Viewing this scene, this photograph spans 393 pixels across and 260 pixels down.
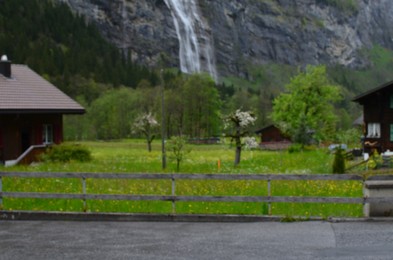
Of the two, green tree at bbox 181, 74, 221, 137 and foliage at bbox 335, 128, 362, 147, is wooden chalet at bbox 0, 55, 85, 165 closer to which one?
foliage at bbox 335, 128, 362, 147

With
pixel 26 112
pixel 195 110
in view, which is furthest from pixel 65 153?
pixel 195 110

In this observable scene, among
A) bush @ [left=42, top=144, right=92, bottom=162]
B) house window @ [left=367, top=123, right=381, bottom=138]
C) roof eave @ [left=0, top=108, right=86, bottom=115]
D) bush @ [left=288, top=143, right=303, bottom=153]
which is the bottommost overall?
bush @ [left=288, top=143, right=303, bottom=153]

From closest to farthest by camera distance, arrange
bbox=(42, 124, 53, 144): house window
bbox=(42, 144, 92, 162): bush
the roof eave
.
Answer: the roof eave < bbox=(42, 144, 92, 162): bush < bbox=(42, 124, 53, 144): house window

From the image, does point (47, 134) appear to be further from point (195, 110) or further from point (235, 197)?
point (195, 110)

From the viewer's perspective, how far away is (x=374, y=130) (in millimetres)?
49781

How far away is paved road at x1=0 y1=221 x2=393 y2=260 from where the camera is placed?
10672 mm

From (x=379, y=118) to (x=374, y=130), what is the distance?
1.65m

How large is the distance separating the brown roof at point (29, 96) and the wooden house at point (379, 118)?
2541cm

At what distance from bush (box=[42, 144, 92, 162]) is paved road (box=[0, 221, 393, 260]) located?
24.1 metres

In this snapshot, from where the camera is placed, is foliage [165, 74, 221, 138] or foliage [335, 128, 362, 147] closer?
foliage [335, 128, 362, 147]

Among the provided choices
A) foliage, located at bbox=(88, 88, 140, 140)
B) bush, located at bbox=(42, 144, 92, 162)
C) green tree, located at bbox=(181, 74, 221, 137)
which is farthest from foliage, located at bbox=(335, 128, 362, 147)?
foliage, located at bbox=(88, 88, 140, 140)

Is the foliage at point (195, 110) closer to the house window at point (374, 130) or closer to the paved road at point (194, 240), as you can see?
the house window at point (374, 130)

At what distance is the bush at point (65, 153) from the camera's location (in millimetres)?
37719

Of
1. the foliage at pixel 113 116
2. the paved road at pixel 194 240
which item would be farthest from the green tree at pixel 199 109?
the paved road at pixel 194 240
